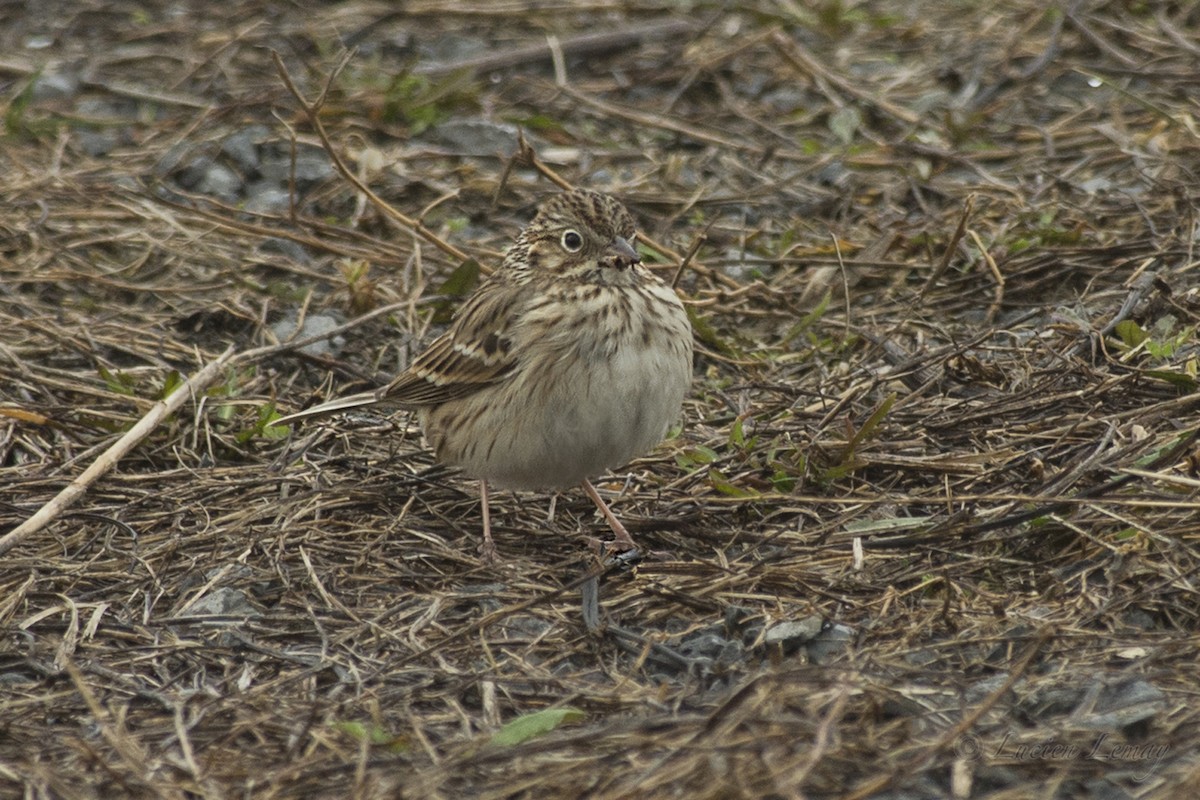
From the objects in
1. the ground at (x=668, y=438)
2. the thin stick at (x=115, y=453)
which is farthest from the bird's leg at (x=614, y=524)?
the thin stick at (x=115, y=453)

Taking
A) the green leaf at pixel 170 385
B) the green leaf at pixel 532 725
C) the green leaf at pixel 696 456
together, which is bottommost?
the green leaf at pixel 696 456

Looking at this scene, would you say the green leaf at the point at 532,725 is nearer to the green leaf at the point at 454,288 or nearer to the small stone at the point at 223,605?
the small stone at the point at 223,605

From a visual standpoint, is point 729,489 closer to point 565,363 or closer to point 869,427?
point 869,427

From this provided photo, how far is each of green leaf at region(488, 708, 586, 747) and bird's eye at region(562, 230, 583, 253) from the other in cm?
195

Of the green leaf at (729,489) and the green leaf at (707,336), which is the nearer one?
the green leaf at (729,489)

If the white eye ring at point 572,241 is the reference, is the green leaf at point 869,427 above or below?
below

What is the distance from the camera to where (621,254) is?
5.51 m

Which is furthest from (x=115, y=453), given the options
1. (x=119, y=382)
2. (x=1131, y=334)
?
(x=1131, y=334)

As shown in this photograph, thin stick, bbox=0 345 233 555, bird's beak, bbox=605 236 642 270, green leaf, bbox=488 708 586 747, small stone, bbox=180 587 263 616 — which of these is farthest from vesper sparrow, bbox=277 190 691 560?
green leaf, bbox=488 708 586 747

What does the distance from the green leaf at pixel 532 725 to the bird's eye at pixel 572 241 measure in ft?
6.40

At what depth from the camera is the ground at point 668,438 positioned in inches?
161

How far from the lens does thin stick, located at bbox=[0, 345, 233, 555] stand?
17.7 ft

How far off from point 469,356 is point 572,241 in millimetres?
556

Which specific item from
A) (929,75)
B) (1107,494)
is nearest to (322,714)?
(1107,494)
